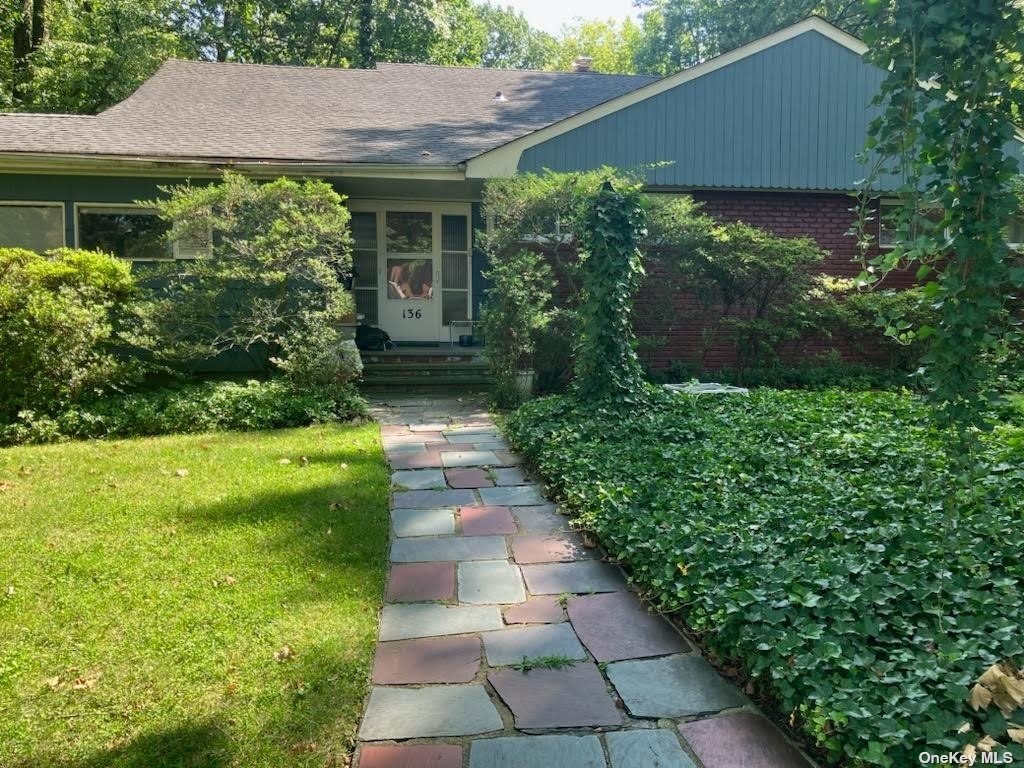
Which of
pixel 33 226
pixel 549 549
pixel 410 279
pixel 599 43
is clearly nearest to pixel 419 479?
pixel 549 549

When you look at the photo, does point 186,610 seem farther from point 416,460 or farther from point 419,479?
point 416,460

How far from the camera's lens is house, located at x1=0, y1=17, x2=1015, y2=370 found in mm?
9727

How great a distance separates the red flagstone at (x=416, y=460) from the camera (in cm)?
604

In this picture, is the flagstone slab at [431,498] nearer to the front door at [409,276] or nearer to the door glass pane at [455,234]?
the front door at [409,276]

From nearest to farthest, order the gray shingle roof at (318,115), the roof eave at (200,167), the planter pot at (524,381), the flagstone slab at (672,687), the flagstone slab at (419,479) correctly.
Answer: the flagstone slab at (672,687) < the flagstone slab at (419,479) < the planter pot at (524,381) < the roof eave at (200,167) < the gray shingle roof at (318,115)

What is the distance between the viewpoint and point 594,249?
6957mm

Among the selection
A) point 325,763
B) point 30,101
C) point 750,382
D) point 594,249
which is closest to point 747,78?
point 750,382

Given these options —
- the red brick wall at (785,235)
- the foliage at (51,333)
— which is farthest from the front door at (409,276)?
the foliage at (51,333)

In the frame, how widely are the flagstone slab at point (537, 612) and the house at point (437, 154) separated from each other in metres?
7.33

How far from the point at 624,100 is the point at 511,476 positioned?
6.55 m

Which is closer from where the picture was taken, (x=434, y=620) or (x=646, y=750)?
(x=646, y=750)

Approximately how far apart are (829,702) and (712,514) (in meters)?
1.77

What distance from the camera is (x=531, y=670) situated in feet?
9.44

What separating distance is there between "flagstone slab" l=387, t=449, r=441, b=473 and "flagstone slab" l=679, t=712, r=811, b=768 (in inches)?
149
